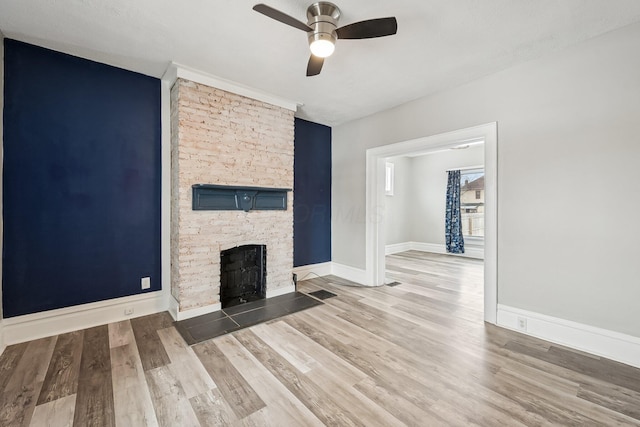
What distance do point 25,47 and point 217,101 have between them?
178cm

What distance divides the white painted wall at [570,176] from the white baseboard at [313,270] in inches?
114

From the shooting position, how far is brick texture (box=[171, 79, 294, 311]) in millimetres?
3061

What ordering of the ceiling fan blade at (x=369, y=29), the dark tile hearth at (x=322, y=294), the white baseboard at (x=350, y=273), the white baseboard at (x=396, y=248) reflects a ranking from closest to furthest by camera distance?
the ceiling fan blade at (x=369, y=29), the dark tile hearth at (x=322, y=294), the white baseboard at (x=350, y=273), the white baseboard at (x=396, y=248)

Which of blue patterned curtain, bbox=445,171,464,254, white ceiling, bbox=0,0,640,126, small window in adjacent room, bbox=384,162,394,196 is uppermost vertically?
white ceiling, bbox=0,0,640,126

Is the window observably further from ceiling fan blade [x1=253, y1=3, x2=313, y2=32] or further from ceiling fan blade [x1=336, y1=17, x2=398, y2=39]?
ceiling fan blade [x1=253, y1=3, x2=313, y2=32]

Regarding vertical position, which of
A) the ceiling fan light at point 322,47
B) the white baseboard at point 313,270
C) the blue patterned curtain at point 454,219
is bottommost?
the white baseboard at point 313,270

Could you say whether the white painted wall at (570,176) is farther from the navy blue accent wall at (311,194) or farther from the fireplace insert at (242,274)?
the fireplace insert at (242,274)

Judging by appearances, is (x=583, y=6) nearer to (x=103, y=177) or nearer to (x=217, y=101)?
(x=217, y=101)

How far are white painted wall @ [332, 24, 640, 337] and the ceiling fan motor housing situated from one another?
201 centimetres

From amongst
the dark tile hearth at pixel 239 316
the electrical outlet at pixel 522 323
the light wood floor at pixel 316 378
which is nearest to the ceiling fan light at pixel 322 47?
the light wood floor at pixel 316 378

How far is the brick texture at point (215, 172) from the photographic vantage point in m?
3.06

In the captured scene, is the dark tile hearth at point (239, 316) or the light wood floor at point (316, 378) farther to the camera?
the dark tile hearth at point (239, 316)

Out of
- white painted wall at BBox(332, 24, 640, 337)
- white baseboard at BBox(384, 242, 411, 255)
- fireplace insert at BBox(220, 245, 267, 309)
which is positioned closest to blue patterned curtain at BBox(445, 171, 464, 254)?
white baseboard at BBox(384, 242, 411, 255)

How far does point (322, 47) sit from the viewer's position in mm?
2100
